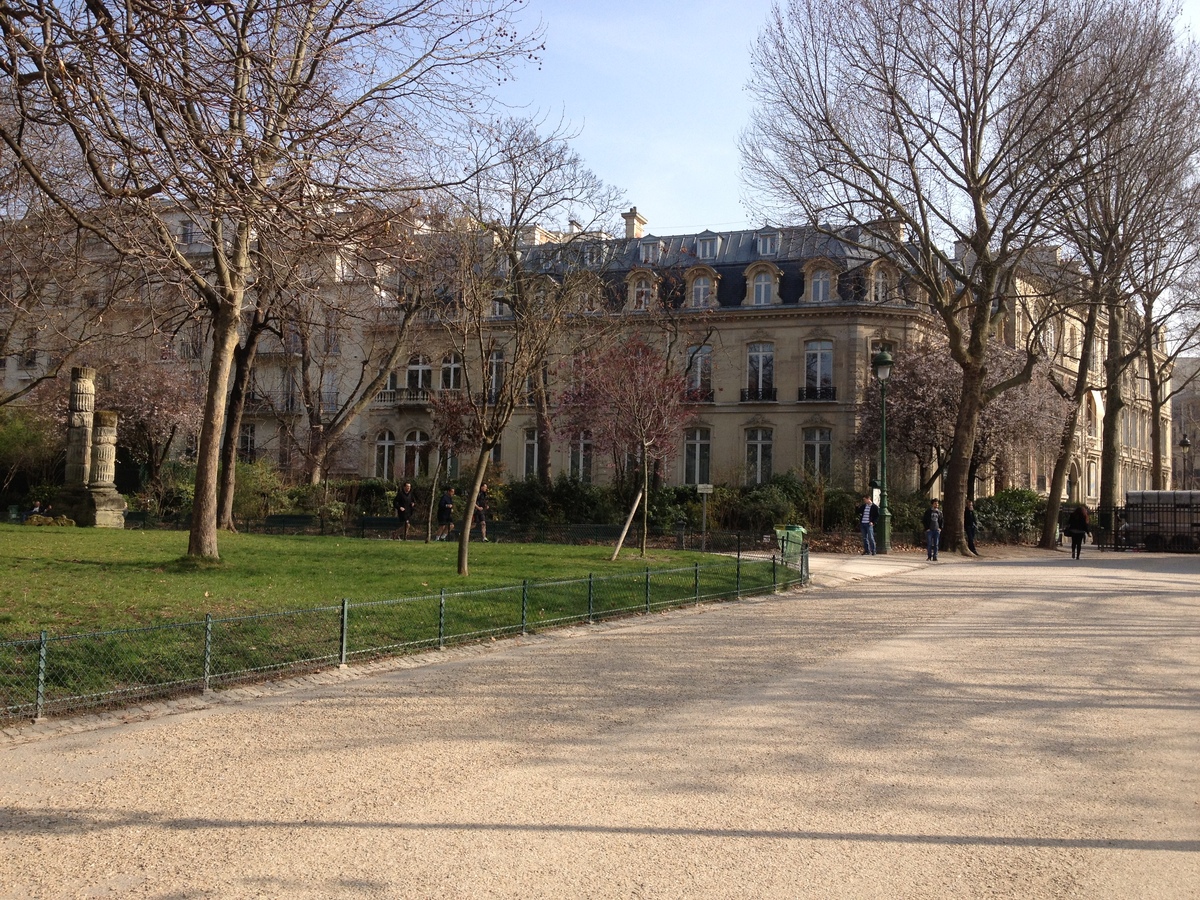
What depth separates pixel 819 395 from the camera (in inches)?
1672

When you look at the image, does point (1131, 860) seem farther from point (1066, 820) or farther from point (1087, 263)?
point (1087, 263)

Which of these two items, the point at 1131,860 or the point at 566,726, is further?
the point at 566,726

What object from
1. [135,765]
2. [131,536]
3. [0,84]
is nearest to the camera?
[135,765]

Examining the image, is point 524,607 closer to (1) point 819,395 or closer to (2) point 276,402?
(1) point 819,395

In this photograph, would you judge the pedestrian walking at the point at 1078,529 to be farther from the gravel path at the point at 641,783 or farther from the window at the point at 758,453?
the gravel path at the point at 641,783

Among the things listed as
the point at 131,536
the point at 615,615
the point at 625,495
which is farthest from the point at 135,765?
the point at 625,495

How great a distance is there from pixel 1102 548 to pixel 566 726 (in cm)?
3002

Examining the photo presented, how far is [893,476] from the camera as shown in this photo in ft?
130

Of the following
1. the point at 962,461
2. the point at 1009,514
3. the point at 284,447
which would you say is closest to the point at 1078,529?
the point at 962,461

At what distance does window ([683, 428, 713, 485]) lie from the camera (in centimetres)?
4425

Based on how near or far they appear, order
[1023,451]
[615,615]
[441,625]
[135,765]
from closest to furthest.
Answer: [135,765], [441,625], [615,615], [1023,451]

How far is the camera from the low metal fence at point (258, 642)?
26.9 feet

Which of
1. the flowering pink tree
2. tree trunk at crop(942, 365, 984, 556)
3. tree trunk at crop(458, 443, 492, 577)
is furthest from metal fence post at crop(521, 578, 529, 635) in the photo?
tree trunk at crop(942, 365, 984, 556)

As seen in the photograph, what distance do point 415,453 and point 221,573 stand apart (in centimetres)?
3373
